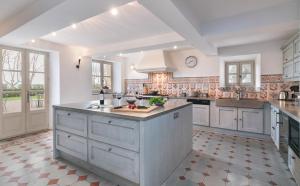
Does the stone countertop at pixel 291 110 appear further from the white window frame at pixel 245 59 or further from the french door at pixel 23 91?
the french door at pixel 23 91

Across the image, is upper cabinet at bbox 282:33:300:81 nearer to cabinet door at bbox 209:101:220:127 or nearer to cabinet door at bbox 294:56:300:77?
cabinet door at bbox 294:56:300:77

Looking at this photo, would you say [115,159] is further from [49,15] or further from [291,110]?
[291,110]

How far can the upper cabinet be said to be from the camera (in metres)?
2.79

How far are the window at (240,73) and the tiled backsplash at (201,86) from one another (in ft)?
0.81

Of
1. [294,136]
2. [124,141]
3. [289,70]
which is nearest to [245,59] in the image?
[289,70]

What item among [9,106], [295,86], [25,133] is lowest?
[25,133]

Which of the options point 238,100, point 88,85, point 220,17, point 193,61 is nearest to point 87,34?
point 88,85

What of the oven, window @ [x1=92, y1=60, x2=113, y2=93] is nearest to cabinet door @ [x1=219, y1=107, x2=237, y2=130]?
the oven

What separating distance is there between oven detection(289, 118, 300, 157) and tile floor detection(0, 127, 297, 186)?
1.58ft

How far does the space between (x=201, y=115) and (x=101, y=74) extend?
3.76 metres

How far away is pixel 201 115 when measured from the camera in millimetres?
4395

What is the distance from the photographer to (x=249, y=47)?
13.5 ft

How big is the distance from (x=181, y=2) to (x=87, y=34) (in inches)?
94.8

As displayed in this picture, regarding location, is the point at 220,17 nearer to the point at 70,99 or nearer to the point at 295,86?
Answer: the point at 295,86
